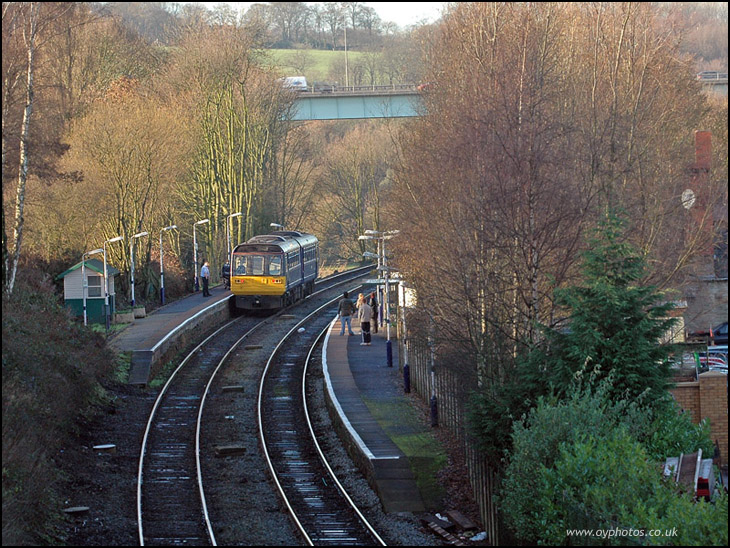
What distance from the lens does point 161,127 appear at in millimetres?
38219

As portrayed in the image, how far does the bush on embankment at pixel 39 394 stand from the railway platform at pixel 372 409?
18.0ft

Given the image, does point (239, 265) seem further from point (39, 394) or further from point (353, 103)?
point (39, 394)

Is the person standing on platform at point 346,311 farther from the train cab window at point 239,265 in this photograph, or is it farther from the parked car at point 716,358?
→ the parked car at point 716,358

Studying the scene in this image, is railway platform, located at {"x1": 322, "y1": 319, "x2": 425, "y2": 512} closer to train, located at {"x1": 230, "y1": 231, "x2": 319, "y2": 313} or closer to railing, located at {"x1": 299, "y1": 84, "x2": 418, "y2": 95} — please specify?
train, located at {"x1": 230, "y1": 231, "x2": 319, "y2": 313}

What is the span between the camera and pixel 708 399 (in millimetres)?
19469

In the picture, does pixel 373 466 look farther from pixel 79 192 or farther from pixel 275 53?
pixel 275 53

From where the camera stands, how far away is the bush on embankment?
13117mm

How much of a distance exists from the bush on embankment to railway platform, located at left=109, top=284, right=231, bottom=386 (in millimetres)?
1246

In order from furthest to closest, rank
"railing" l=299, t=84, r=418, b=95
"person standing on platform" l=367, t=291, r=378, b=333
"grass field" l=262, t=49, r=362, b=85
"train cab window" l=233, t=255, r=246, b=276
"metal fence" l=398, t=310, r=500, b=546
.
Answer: "grass field" l=262, t=49, r=362, b=85 < "railing" l=299, t=84, r=418, b=95 < "train cab window" l=233, t=255, r=246, b=276 < "person standing on platform" l=367, t=291, r=378, b=333 < "metal fence" l=398, t=310, r=500, b=546

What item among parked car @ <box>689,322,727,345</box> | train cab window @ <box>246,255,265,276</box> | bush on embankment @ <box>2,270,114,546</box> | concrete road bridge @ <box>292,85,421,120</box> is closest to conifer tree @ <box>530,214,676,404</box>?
bush on embankment @ <box>2,270,114,546</box>

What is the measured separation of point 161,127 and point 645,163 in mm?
20632

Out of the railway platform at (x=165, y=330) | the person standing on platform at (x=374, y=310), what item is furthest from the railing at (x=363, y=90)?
the person standing on platform at (x=374, y=310)

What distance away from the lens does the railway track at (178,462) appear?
14148 millimetres

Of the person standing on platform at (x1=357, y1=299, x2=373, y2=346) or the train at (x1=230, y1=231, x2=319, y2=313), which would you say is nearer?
the person standing on platform at (x1=357, y1=299, x2=373, y2=346)
